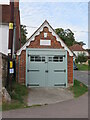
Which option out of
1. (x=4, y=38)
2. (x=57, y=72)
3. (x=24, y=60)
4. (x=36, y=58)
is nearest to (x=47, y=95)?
(x=57, y=72)

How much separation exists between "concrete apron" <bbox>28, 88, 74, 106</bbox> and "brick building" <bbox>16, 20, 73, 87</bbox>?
35.4 inches

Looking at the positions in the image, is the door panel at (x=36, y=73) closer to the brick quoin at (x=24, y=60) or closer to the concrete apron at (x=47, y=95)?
the brick quoin at (x=24, y=60)

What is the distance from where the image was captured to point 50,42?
1350cm

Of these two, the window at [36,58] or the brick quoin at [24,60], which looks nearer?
the brick quoin at [24,60]

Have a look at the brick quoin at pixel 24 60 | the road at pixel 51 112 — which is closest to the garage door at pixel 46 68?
the brick quoin at pixel 24 60

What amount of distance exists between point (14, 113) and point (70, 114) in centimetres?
195

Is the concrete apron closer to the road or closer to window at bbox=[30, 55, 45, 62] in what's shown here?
the road

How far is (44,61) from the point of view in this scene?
1320 cm

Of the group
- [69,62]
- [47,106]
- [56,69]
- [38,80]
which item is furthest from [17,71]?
[47,106]

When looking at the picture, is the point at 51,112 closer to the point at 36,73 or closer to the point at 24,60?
the point at 36,73

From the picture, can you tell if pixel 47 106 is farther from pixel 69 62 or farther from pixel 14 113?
pixel 69 62

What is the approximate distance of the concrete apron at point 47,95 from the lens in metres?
9.41

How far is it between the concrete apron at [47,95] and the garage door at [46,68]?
2.66 ft

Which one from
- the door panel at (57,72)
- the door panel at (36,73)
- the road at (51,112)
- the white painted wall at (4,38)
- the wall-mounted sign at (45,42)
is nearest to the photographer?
the road at (51,112)
